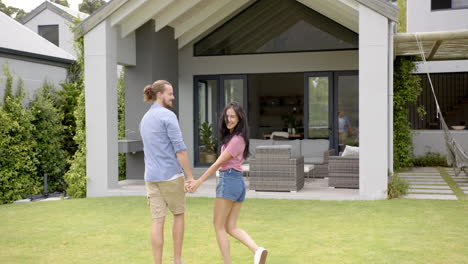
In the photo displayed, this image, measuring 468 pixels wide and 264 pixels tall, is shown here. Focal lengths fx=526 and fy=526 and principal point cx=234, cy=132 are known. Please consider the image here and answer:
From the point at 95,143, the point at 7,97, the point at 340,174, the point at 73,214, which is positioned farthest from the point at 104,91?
the point at 340,174

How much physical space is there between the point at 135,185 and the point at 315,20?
5.54 metres

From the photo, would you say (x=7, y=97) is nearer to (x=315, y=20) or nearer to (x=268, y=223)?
(x=268, y=223)

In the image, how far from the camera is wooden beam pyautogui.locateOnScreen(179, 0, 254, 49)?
39.9 feet

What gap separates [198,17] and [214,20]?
65 centimetres

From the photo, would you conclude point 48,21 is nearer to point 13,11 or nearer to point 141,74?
point 141,74

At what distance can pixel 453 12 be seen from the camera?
14734 mm

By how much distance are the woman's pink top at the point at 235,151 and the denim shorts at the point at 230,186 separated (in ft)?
0.14

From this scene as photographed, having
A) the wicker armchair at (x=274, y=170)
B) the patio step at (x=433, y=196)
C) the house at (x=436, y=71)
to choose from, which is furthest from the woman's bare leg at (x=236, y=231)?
the house at (x=436, y=71)

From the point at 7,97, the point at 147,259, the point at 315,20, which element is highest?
the point at 315,20

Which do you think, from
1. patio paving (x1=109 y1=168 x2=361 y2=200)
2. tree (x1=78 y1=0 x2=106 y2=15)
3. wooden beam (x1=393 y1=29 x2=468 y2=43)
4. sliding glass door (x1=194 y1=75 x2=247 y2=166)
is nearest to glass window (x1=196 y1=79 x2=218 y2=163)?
sliding glass door (x1=194 y1=75 x2=247 y2=166)

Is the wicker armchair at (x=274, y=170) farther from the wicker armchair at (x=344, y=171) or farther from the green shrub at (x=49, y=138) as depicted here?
the green shrub at (x=49, y=138)

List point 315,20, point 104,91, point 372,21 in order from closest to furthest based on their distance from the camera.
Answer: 1. point 372,21
2. point 104,91
3. point 315,20

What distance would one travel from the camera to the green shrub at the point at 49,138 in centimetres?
1001

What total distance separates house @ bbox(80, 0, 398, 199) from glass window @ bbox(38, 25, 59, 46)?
10501mm
